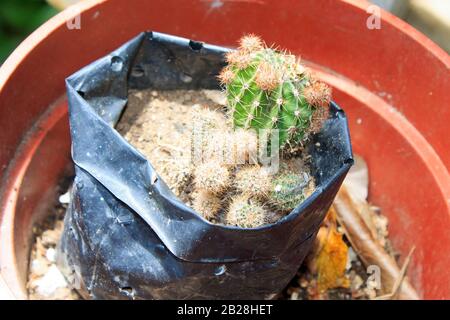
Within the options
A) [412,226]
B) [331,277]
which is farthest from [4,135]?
[412,226]

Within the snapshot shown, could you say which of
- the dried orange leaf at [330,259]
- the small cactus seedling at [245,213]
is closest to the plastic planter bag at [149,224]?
the small cactus seedling at [245,213]

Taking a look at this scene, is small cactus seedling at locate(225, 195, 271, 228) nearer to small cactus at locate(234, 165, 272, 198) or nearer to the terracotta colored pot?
small cactus at locate(234, 165, 272, 198)

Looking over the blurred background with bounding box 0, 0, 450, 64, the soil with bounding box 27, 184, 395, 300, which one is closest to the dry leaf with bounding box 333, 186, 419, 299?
the soil with bounding box 27, 184, 395, 300

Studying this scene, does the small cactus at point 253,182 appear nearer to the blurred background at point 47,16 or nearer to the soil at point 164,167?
the soil at point 164,167

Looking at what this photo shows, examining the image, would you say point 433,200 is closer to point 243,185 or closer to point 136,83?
point 243,185

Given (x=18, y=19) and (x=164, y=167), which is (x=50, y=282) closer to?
(x=164, y=167)
